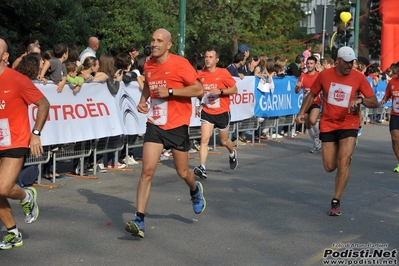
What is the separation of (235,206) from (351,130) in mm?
1729

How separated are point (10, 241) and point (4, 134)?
103 centimetres

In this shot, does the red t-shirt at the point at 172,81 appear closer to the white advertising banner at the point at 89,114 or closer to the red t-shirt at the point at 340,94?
the red t-shirt at the point at 340,94

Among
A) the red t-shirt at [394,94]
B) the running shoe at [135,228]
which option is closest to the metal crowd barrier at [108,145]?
the running shoe at [135,228]

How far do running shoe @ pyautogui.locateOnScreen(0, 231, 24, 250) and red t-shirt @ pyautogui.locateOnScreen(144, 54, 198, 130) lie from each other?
6.19ft

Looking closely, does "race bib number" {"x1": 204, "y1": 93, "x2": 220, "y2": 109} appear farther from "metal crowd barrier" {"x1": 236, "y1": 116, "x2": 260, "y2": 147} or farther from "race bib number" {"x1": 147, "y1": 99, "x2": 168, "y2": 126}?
"race bib number" {"x1": 147, "y1": 99, "x2": 168, "y2": 126}

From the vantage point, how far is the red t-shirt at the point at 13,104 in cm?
729

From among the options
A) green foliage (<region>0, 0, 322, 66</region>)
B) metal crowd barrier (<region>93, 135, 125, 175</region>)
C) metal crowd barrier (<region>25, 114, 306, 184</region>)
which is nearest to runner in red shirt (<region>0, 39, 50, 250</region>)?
metal crowd barrier (<region>25, 114, 306, 184</region>)

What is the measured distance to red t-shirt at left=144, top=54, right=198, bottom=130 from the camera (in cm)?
829

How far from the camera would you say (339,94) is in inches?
384

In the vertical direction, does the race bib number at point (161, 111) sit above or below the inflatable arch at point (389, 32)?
below

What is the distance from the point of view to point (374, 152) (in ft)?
55.7

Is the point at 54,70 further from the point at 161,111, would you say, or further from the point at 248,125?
the point at 248,125

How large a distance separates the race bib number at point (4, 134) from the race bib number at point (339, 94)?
422cm

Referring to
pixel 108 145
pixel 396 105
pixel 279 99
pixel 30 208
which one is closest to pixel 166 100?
pixel 30 208
